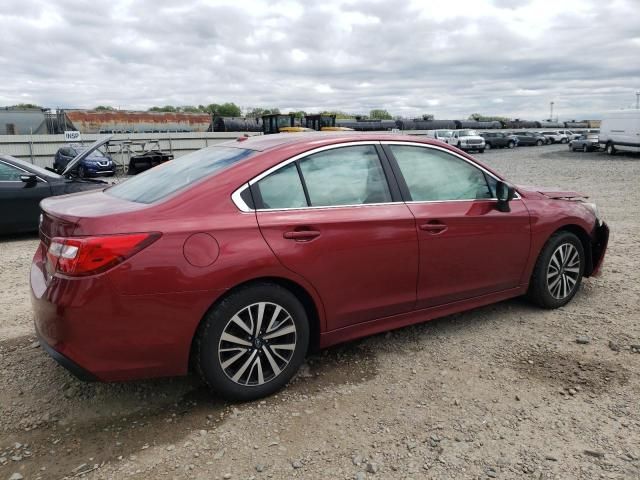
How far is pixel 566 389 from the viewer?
3.29 metres

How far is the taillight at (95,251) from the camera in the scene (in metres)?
2.64

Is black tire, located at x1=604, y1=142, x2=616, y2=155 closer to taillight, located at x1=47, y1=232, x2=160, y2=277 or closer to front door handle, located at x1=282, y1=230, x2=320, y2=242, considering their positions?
front door handle, located at x1=282, y1=230, x2=320, y2=242

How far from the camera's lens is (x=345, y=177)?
350cm

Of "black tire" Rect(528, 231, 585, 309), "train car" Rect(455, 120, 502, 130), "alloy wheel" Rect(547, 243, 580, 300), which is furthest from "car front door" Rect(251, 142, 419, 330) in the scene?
"train car" Rect(455, 120, 502, 130)

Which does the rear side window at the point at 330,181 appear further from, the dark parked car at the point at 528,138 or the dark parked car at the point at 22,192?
the dark parked car at the point at 528,138

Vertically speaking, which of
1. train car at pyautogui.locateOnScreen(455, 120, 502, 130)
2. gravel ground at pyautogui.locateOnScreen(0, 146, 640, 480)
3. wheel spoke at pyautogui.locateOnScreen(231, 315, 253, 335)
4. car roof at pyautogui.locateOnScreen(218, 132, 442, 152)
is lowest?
gravel ground at pyautogui.locateOnScreen(0, 146, 640, 480)

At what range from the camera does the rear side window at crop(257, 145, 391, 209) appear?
3219 mm

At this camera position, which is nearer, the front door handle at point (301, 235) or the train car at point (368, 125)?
the front door handle at point (301, 235)

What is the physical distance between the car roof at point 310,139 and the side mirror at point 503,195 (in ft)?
2.08

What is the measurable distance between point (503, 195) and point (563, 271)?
108 centimetres

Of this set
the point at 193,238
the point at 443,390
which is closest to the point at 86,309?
the point at 193,238

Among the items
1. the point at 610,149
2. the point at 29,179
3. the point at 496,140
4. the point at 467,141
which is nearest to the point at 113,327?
the point at 29,179

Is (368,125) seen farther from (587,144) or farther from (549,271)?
(549,271)

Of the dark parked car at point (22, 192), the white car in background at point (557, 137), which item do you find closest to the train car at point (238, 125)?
the white car in background at point (557, 137)
